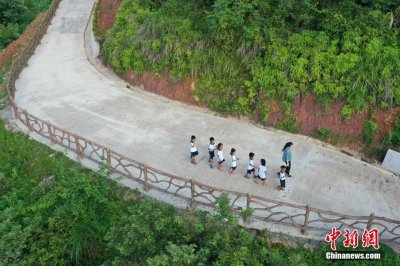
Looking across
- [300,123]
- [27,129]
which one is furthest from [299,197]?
[27,129]

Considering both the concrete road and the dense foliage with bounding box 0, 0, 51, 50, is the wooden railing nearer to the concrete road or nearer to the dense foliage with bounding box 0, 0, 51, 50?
the concrete road

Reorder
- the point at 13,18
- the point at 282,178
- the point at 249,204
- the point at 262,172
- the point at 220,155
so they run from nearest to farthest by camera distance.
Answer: the point at 249,204
the point at 282,178
the point at 262,172
the point at 220,155
the point at 13,18

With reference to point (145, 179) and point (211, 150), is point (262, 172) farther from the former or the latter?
point (145, 179)

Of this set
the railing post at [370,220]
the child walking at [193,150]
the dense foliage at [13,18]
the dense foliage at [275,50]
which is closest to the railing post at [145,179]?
the child walking at [193,150]

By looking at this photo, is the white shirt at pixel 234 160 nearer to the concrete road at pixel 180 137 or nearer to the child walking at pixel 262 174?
the concrete road at pixel 180 137

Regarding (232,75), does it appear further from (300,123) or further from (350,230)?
(350,230)

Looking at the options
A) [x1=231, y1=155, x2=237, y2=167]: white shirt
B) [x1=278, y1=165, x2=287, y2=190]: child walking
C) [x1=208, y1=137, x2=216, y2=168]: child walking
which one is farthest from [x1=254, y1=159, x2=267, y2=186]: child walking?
[x1=208, y1=137, x2=216, y2=168]: child walking

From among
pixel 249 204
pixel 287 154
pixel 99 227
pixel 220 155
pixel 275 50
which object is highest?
pixel 275 50

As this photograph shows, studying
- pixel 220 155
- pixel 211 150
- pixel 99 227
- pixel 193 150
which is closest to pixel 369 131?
pixel 220 155
